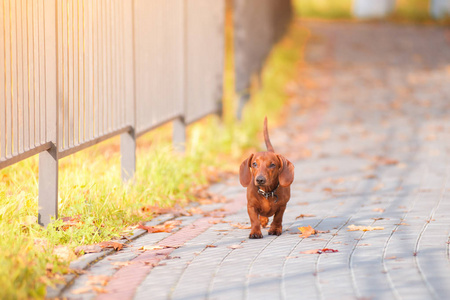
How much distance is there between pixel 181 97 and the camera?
9.28m

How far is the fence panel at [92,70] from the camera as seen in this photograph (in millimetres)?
5648

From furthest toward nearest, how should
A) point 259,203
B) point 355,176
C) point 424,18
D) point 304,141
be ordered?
point 424,18 < point 304,141 < point 355,176 < point 259,203

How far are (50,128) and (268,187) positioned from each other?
1.75 m

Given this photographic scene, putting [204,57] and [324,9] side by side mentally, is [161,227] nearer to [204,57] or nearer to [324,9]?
[204,57]

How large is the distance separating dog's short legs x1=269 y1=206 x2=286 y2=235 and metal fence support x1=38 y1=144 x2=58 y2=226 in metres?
1.70

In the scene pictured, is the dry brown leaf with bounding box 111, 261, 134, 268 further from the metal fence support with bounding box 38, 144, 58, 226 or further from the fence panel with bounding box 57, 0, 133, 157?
the fence panel with bounding box 57, 0, 133, 157

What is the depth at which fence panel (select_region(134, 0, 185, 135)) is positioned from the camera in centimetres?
762

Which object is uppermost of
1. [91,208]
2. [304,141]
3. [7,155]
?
[7,155]

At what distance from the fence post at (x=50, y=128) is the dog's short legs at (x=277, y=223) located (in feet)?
5.58

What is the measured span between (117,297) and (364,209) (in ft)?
10.8

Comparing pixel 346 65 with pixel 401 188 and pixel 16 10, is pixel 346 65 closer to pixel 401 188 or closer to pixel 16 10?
pixel 401 188

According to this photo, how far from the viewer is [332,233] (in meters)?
5.49

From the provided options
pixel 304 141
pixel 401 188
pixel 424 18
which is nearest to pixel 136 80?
pixel 401 188

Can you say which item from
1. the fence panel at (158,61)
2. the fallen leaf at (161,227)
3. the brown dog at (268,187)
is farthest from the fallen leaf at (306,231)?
the fence panel at (158,61)
